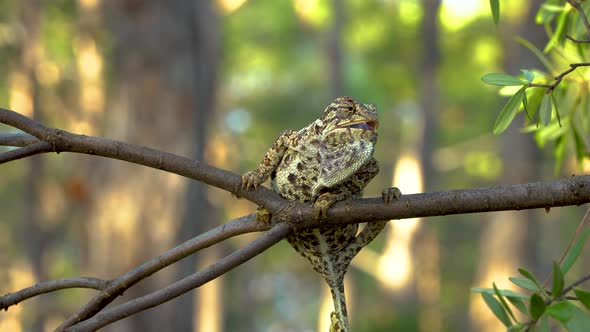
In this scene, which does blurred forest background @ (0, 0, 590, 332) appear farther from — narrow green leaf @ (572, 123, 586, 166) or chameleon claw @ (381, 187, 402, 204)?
chameleon claw @ (381, 187, 402, 204)

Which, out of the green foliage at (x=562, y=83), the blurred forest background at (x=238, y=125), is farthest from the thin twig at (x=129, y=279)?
the blurred forest background at (x=238, y=125)

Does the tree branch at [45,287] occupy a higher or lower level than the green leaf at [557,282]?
higher

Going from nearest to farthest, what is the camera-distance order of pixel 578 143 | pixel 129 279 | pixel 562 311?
pixel 562 311, pixel 129 279, pixel 578 143

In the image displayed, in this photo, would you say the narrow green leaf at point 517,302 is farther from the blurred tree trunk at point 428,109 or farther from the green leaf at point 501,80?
the blurred tree trunk at point 428,109

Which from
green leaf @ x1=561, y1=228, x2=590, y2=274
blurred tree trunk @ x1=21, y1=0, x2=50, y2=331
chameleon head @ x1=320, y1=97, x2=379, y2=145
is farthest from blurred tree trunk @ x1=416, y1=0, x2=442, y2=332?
green leaf @ x1=561, y1=228, x2=590, y2=274

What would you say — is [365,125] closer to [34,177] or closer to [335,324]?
[335,324]

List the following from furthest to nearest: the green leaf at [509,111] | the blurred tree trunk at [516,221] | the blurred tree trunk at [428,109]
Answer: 1. the blurred tree trunk at [428,109]
2. the blurred tree trunk at [516,221]
3. the green leaf at [509,111]

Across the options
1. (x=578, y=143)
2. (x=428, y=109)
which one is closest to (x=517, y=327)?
(x=578, y=143)
